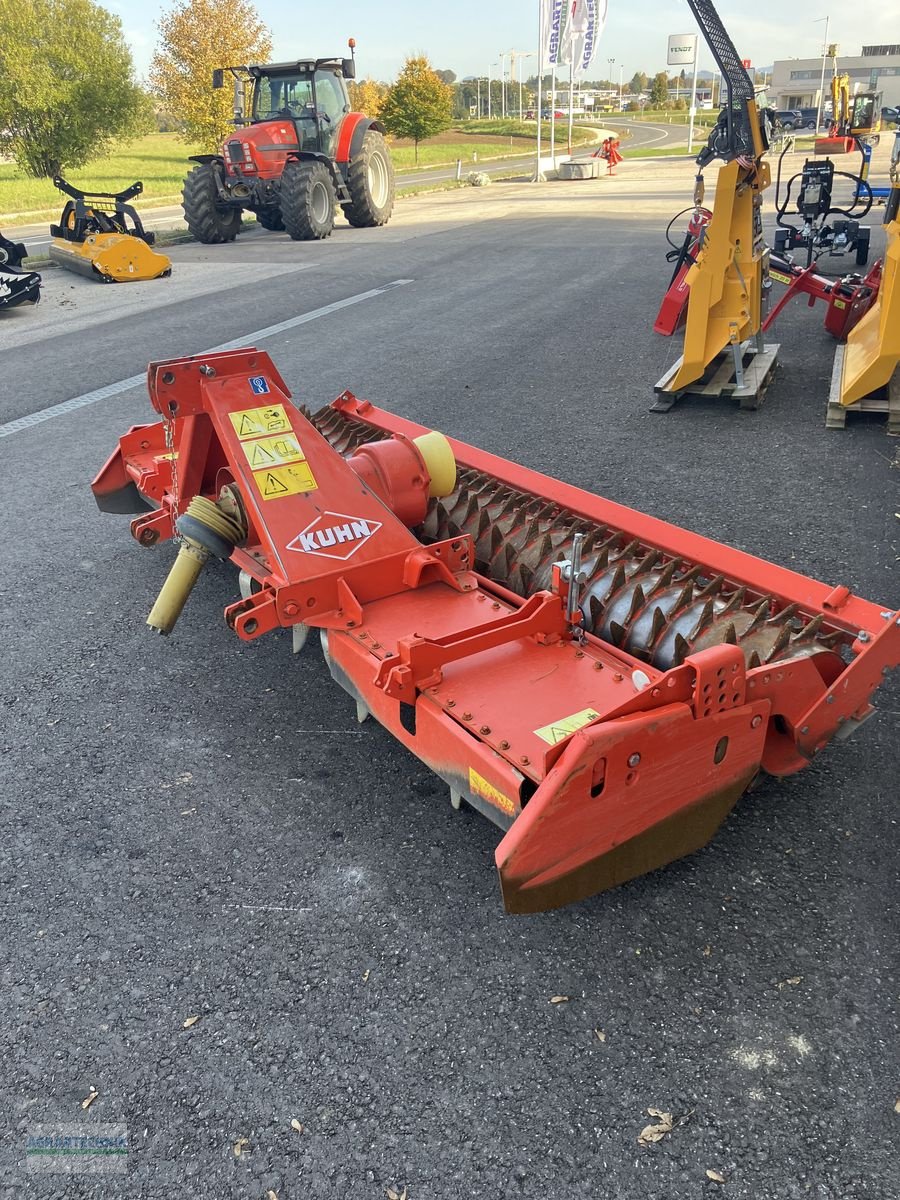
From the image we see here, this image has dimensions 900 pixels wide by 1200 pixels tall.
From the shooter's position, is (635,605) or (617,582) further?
(617,582)

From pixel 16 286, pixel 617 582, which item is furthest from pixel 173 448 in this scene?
pixel 16 286

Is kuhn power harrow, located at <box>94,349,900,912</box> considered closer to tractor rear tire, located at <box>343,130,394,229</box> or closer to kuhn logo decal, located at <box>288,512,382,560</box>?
kuhn logo decal, located at <box>288,512,382,560</box>

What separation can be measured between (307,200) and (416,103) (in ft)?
80.8

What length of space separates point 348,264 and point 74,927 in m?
12.1

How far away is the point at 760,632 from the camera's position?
8.50ft

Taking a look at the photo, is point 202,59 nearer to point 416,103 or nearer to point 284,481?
point 416,103

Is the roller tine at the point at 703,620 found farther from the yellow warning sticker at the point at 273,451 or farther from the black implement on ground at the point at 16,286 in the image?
the black implement on ground at the point at 16,286

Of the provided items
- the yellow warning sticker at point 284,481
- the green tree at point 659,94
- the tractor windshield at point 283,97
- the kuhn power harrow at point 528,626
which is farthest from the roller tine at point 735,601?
the green tree at point 659,94

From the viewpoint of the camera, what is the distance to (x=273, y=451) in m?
2.98

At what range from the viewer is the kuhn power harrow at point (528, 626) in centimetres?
209

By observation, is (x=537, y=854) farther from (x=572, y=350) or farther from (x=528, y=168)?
(x=528, y=168)

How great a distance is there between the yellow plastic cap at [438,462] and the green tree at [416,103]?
37.2 metres

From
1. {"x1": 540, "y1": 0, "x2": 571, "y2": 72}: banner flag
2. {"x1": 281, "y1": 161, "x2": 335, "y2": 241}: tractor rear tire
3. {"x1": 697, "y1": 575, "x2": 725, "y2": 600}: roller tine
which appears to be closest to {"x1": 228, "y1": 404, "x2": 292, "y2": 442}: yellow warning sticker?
{"x1": 697, "y1": 575, "x2": 725, "y2": 600}: roller tine

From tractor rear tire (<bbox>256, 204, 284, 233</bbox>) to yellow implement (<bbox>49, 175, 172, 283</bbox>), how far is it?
150 inches
